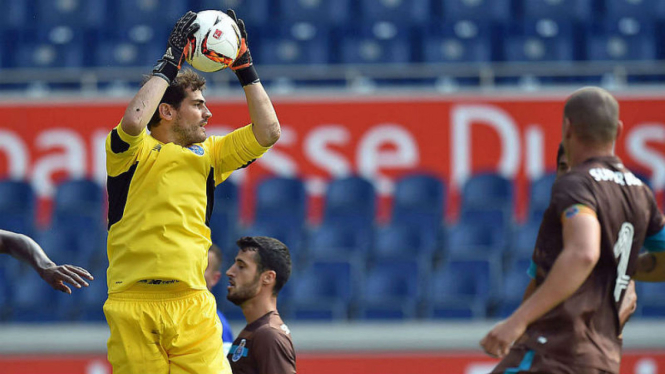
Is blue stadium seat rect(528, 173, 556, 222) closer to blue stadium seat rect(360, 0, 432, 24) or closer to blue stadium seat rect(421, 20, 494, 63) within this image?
blue stadium seat rect(421, 20, 494, 63)

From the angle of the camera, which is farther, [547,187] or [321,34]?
[321,34]

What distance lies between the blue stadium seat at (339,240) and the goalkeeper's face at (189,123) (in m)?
4.91

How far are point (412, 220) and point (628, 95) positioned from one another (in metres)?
2.85

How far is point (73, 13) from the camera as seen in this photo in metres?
12.5

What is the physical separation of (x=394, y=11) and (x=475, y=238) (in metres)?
3.79

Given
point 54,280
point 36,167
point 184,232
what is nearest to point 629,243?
point 184,232

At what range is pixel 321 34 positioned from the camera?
39.9ft

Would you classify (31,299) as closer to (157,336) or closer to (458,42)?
(157,336)

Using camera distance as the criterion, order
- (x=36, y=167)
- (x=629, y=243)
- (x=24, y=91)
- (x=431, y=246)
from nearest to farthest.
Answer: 1. (x=629, y=243)
2. (x=431, y=246)
3. (x=36, y=167)
4. (x=24, y=91)

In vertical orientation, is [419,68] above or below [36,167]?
above

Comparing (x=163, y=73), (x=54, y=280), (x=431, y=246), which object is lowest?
(x=431, y=246)

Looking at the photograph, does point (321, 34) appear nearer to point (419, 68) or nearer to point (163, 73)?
point (419, 68)

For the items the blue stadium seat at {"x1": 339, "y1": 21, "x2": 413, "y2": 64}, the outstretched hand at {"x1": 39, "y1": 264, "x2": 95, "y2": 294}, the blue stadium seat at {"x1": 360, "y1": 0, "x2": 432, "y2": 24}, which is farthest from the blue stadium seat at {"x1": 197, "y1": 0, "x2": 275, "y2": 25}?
the outstretched hand at {"x1": 39, "y1": 264, "x2": 95, "y2": 294}

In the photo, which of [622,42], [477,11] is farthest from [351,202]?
[622,42]
